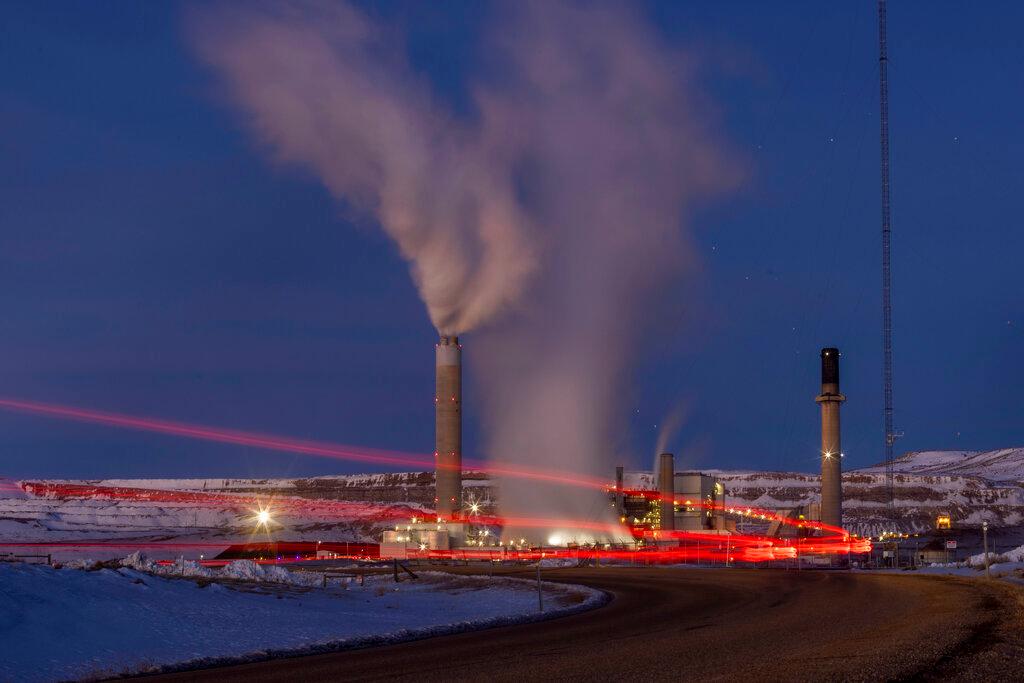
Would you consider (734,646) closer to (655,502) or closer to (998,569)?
(998,569)

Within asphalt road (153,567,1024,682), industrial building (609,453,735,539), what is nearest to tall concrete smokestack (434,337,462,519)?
industrial building (609,453,735,539)

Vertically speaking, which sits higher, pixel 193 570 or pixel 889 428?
pixel 889 428

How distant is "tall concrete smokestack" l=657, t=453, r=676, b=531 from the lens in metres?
130

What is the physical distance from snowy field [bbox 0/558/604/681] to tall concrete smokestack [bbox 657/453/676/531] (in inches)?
3271

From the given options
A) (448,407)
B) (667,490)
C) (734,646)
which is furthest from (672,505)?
(734,646)

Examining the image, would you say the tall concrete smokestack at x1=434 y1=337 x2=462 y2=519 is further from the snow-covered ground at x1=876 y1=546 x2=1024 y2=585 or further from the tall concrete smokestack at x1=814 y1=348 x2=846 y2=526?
the snow-covered ground at x1=876 y1=546 x2=1024 y2=585

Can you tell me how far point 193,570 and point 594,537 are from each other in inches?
3161

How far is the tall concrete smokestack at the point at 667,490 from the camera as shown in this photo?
130 m

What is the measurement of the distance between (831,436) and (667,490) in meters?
22.2

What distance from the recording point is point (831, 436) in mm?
118812

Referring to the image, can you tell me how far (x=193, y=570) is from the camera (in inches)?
2175

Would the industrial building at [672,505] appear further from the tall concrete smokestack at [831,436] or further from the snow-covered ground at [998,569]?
the snow-covered ground at [998,569]

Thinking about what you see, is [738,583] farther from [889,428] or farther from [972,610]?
[889,428]

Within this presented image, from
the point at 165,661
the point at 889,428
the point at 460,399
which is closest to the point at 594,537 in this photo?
the point at 460,399
